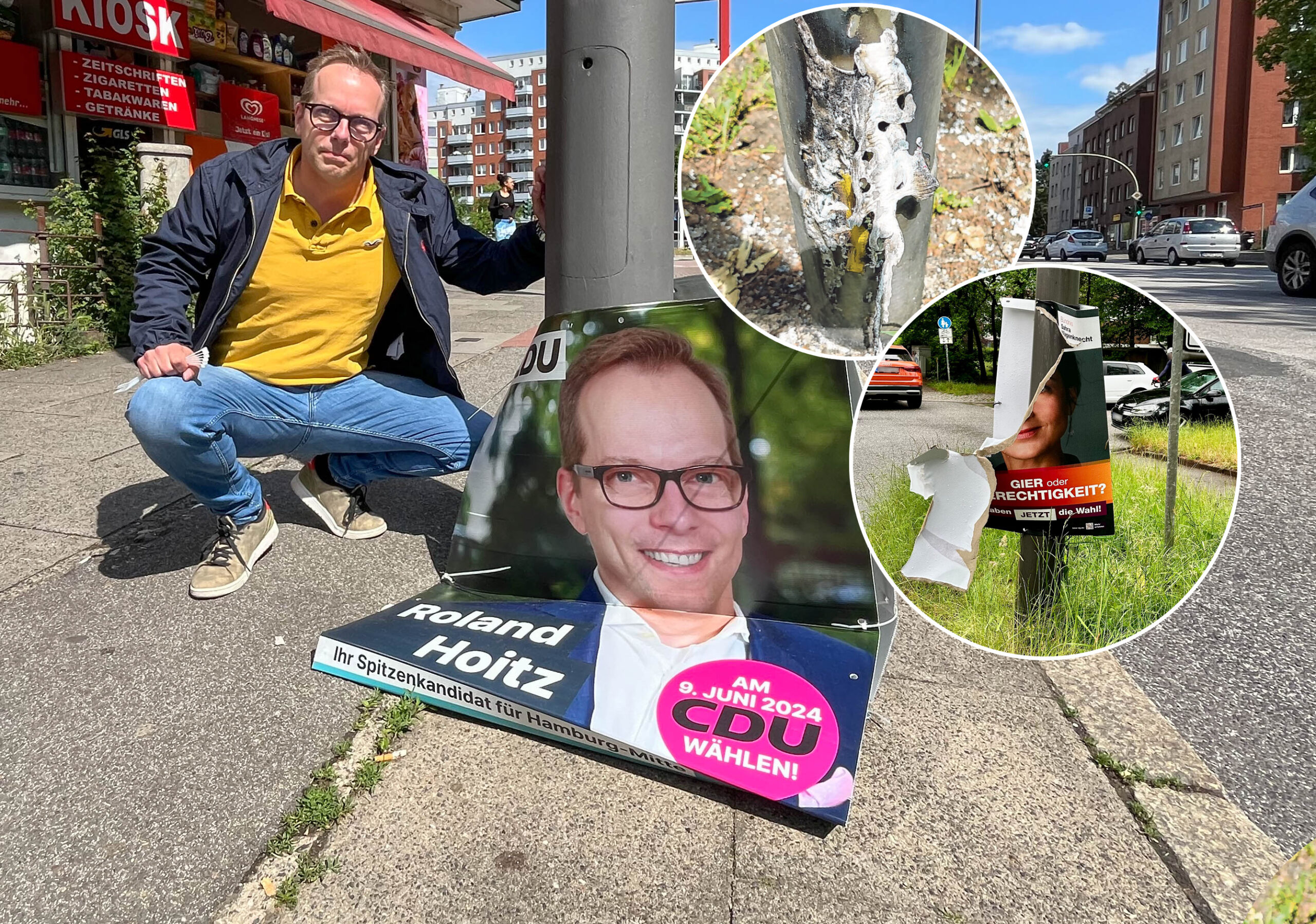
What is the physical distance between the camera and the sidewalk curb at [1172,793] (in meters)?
1.68

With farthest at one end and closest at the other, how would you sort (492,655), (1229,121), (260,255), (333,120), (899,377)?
(1229,121), (260,255), (333,120), (492,655), (899,377)

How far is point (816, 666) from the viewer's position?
221 cm

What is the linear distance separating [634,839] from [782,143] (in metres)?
1.31

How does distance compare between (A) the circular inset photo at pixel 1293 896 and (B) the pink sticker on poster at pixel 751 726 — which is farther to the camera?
(B) the pink sticker on poster at pixel 751 726

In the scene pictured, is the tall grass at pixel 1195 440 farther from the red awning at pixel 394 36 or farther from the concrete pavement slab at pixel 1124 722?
the red awning at pixel 394 36

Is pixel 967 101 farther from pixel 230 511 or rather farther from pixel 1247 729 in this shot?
pixel 230 511

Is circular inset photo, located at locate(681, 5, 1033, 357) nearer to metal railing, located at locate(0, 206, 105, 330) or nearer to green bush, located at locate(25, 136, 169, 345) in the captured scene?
metal railing, located at locate(0, 206, 105, 330)

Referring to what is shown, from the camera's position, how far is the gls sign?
8.16 m

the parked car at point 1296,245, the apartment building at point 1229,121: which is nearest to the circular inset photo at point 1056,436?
the parked car at point 1296,245

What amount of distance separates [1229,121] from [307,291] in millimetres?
62127

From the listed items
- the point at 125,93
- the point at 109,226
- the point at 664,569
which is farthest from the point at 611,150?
the point at 125,93

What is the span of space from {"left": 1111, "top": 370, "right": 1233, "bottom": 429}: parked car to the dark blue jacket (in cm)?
205

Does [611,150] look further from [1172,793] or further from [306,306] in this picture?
[1172,793]

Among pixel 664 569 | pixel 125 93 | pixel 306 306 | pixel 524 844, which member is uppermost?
pixel 125 93
